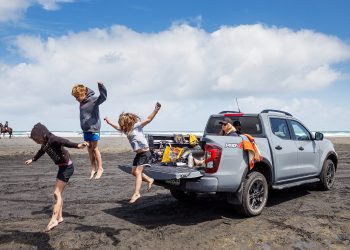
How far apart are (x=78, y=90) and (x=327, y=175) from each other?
22.1 feet

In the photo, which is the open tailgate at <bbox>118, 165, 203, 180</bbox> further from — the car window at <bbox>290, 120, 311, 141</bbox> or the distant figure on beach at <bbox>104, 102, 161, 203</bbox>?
the car window at <bbox>290, 120, 311, 141</bbox>

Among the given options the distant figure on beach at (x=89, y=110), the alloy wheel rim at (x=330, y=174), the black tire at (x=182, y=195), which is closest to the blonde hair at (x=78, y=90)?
the distant figure on beach at (x=89, y=110)

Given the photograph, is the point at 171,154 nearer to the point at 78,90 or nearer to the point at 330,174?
the point at 78,90

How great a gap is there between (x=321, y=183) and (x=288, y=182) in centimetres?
188

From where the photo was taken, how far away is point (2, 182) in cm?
1138

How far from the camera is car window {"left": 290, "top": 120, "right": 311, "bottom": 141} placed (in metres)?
8.67

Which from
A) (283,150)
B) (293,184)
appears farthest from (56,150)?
(293,184)

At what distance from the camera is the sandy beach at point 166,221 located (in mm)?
5516

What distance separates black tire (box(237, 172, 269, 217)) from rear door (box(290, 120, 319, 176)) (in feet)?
5.47

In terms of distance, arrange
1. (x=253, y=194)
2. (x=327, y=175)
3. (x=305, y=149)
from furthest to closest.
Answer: (x=327, y=175) → (x=305, y=149) → (x=253, y=194)

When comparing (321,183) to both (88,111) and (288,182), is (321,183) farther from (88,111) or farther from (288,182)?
(88,111)

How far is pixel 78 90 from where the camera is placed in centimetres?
643

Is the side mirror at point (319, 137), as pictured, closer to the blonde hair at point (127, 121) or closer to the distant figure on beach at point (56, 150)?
the blonde hair at point (127, 121)

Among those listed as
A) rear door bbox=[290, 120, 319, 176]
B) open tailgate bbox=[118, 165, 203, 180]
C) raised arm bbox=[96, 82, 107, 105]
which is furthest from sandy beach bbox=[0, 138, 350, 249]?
raised arm bbox=[96, 82, 107, 105]
